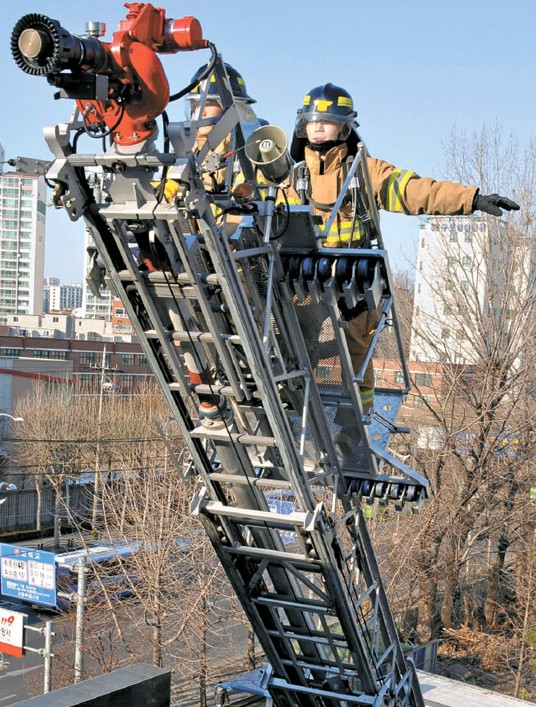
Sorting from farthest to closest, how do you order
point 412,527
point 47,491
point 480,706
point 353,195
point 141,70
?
point 47,491, point 412,527, point 480,706, point 353,195, point 141,70

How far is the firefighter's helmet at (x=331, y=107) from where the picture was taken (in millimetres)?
6289

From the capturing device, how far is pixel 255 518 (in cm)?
609

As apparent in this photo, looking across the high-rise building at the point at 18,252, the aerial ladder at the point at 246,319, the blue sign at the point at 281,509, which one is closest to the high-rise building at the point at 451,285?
the blue sign at the point at 281,509

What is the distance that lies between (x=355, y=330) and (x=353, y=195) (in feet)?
3.45

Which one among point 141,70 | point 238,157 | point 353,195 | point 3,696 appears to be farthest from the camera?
point 3,696

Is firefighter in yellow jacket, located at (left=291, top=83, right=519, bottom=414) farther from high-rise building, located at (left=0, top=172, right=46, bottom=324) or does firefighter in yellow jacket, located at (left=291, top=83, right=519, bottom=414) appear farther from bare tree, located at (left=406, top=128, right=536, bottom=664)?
high-rise building, located at (left=0, top=172, right=46, bottom=324)

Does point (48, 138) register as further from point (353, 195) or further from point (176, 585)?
point (176, 585)

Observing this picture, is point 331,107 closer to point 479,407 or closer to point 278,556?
point 278,556

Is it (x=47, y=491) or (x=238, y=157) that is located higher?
(x=238, y=157)

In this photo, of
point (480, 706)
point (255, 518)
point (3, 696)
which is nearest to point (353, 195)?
point (255, 518)

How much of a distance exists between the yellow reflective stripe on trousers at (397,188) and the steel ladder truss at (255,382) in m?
0.69

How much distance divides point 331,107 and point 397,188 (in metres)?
0.78

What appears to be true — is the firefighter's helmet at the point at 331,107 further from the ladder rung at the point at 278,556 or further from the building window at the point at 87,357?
the building window at the point at 87,357

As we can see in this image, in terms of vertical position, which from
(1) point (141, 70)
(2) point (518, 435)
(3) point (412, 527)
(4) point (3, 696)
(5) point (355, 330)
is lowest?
(4) point (3, 696)
